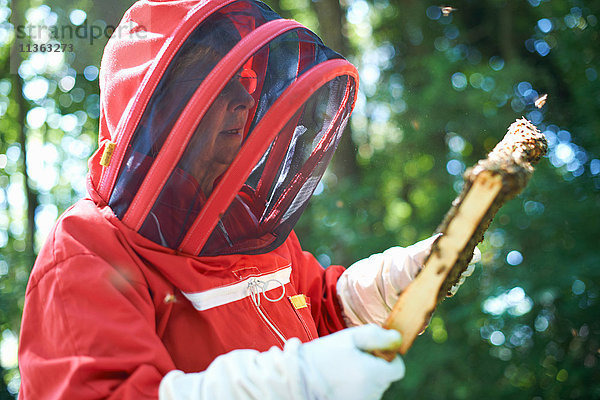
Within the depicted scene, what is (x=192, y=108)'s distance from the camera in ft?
5.34

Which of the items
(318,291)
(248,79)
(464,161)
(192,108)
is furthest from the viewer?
(464,161)

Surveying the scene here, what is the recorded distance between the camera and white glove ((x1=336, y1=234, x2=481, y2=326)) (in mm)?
2133

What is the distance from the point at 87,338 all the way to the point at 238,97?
Answer: 988 millimetres

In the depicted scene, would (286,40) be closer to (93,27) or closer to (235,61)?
(235,61)

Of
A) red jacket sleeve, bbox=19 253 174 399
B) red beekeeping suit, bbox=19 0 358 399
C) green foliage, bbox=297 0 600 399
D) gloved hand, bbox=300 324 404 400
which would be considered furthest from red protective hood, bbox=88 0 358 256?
green foliage, bbox=297 0 600 399

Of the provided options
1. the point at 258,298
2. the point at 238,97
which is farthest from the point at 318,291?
the point at 238,97

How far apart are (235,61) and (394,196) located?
18.0ft

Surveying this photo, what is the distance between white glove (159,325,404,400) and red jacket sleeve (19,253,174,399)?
0.44ft

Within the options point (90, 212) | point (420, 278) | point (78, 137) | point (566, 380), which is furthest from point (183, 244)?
point (78, 137)

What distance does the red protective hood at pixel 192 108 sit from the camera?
1.66 m

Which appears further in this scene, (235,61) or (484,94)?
(484,94)

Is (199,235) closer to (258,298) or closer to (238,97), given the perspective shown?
(258,298)

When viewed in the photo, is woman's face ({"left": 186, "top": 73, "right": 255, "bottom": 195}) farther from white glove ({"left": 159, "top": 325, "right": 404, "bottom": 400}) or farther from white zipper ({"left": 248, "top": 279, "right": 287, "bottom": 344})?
white glove ({"left": 159, "top": 325, "right": 404, "bottom": 400})

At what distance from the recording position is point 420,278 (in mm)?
1394
